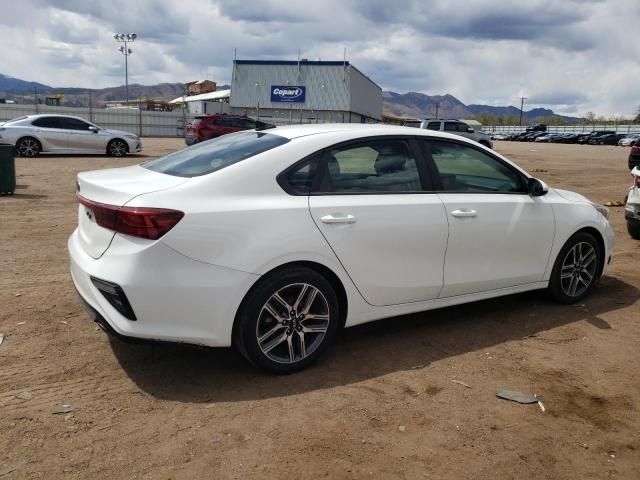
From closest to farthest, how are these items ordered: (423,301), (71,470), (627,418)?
(71,470)
(627,418)
(423,301)

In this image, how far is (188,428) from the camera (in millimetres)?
3104

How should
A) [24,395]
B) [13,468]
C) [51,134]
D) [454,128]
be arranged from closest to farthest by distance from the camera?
[13,468]
[24,395]
[51,134]
[454,128]

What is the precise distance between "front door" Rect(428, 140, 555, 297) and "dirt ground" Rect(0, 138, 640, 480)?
46 cm

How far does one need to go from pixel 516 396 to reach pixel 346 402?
1.06 metres

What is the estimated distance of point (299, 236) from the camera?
354 centimetres

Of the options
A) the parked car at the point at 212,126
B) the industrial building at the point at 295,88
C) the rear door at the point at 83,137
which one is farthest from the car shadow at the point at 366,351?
the industrial building at the point at 295,88

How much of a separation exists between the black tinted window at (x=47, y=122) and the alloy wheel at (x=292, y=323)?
17334 millimetres

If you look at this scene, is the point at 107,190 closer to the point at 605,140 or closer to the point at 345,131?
the point at 345,131

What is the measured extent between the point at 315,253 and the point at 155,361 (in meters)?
1.36

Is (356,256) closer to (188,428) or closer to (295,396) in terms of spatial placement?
(295,396)

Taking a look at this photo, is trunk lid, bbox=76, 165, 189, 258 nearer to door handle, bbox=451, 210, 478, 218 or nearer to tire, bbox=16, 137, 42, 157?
door handle, bbox=451, 210, 478, 218

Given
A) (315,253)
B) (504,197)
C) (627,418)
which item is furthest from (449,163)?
(627,418)

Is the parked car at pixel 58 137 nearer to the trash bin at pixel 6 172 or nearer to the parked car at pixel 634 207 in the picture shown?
the trash bin at pixel 6 172

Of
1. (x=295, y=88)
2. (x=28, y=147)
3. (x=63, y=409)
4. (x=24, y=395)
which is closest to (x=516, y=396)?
(x=63, y=409)
